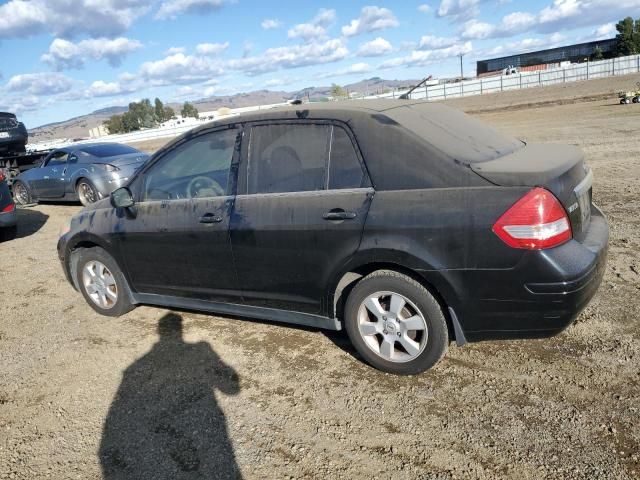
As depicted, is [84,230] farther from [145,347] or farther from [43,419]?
[43,419]

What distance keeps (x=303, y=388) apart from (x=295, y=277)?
0.76 m

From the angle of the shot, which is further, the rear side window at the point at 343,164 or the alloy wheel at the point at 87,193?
the alloy wheel at the point at 87,193

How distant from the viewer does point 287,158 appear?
3.68 m

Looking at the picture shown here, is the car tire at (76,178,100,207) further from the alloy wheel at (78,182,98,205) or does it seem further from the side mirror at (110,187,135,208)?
the side mirror at (110,187,135,208)

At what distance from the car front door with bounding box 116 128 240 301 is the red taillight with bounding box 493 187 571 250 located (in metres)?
1.99

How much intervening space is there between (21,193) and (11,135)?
2.84 metres

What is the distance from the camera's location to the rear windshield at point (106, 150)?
11344 millimetres

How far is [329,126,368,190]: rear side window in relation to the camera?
132 inches

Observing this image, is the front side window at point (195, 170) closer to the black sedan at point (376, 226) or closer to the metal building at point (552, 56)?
the black sedan at point (376, 226)

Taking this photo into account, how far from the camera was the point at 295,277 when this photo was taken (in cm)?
363

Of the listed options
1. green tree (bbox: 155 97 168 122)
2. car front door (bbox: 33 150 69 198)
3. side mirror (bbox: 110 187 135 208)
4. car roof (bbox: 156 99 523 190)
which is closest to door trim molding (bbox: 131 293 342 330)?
side mirror (bbox: 110 187 135 208)

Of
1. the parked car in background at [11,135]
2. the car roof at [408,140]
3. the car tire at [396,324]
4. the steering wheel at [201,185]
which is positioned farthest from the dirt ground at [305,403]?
the parked car in background at [11,135]

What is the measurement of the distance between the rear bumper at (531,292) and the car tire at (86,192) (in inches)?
386

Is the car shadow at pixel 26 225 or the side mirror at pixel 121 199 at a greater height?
the side mirror at pixel 121 199
